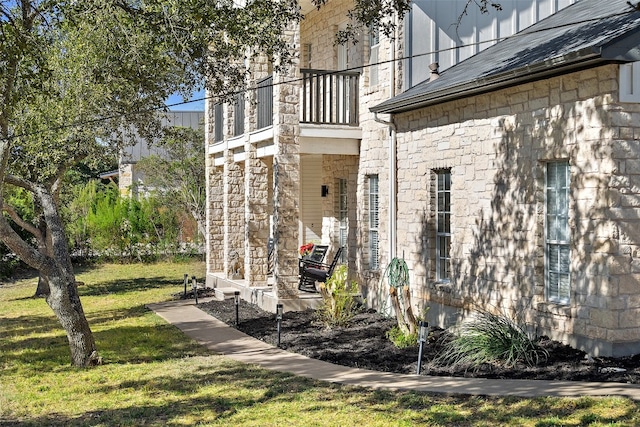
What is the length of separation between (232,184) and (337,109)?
4563 mm

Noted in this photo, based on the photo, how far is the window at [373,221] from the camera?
1538cm

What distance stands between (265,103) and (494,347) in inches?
330

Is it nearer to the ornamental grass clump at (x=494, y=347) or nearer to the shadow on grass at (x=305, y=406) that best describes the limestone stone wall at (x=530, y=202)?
the ornamental grass clump at (x=494, y=347)

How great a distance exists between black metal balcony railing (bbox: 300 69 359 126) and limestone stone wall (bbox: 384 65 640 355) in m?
2.06

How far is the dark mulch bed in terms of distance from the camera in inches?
349

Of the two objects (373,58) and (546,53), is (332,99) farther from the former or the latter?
(546,53)

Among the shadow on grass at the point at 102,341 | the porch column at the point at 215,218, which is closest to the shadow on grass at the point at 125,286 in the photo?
the porch column at the point at 215,218

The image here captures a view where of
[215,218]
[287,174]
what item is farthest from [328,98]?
[215,218]

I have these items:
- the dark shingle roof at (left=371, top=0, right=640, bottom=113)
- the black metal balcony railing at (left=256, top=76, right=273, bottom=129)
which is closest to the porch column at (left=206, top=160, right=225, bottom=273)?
the black metal balcony railing at (left=256, top=76, right=273, bottom=129)

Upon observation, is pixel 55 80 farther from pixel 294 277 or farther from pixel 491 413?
pixel 491 413

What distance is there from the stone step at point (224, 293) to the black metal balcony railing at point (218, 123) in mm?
4112

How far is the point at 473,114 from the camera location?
11648mm

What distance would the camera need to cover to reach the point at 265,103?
53.4ft

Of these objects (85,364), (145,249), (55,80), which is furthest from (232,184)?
(145,249)
